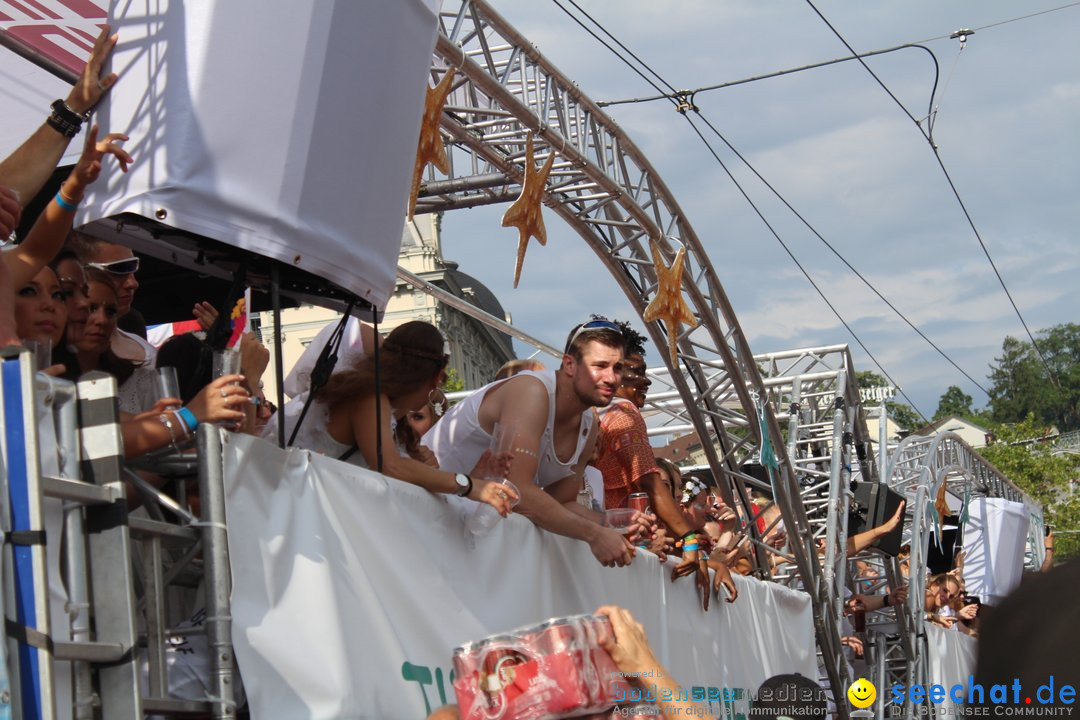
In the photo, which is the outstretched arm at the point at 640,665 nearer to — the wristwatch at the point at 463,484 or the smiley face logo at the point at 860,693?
the wristwatch at the point at 463,484

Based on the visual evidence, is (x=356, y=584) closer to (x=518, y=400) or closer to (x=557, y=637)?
(x=557, y=637)

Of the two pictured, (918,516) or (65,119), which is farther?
(918,516)

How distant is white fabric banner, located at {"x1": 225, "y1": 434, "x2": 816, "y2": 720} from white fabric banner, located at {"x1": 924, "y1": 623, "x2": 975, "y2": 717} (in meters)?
8.88

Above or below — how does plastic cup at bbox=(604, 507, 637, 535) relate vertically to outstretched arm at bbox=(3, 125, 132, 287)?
below

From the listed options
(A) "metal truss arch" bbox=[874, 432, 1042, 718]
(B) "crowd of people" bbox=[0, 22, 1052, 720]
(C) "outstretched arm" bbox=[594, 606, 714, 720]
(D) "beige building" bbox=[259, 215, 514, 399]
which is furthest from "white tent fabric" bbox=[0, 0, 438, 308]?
(D) "beige building" bbox=[259, 215, 514, 399]

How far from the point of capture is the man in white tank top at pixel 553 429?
467 centimetres

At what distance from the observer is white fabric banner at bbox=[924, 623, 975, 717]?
40.7 feet

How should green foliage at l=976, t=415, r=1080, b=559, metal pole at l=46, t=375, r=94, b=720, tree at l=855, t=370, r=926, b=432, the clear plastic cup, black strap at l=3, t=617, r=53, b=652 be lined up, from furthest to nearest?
tree at l=855, t=370, r=926, b=432, green foliage at l=976, t=415, r=1080, b=559, the clear plastic cup, metal pole at l=46, t=375, r=94, b=720, black strap at l=3, t=617, r=53, b=652

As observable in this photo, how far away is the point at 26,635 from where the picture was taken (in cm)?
235

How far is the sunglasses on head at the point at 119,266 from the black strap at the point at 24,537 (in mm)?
1655

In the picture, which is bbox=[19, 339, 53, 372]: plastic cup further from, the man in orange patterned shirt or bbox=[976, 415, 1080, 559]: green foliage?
bbox=[976, 415, 1080, 559]: green foliage

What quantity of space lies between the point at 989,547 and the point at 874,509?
6.28m

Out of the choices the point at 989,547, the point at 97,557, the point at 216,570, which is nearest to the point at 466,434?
the point at 216,570

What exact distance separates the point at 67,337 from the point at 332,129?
1.08 m
